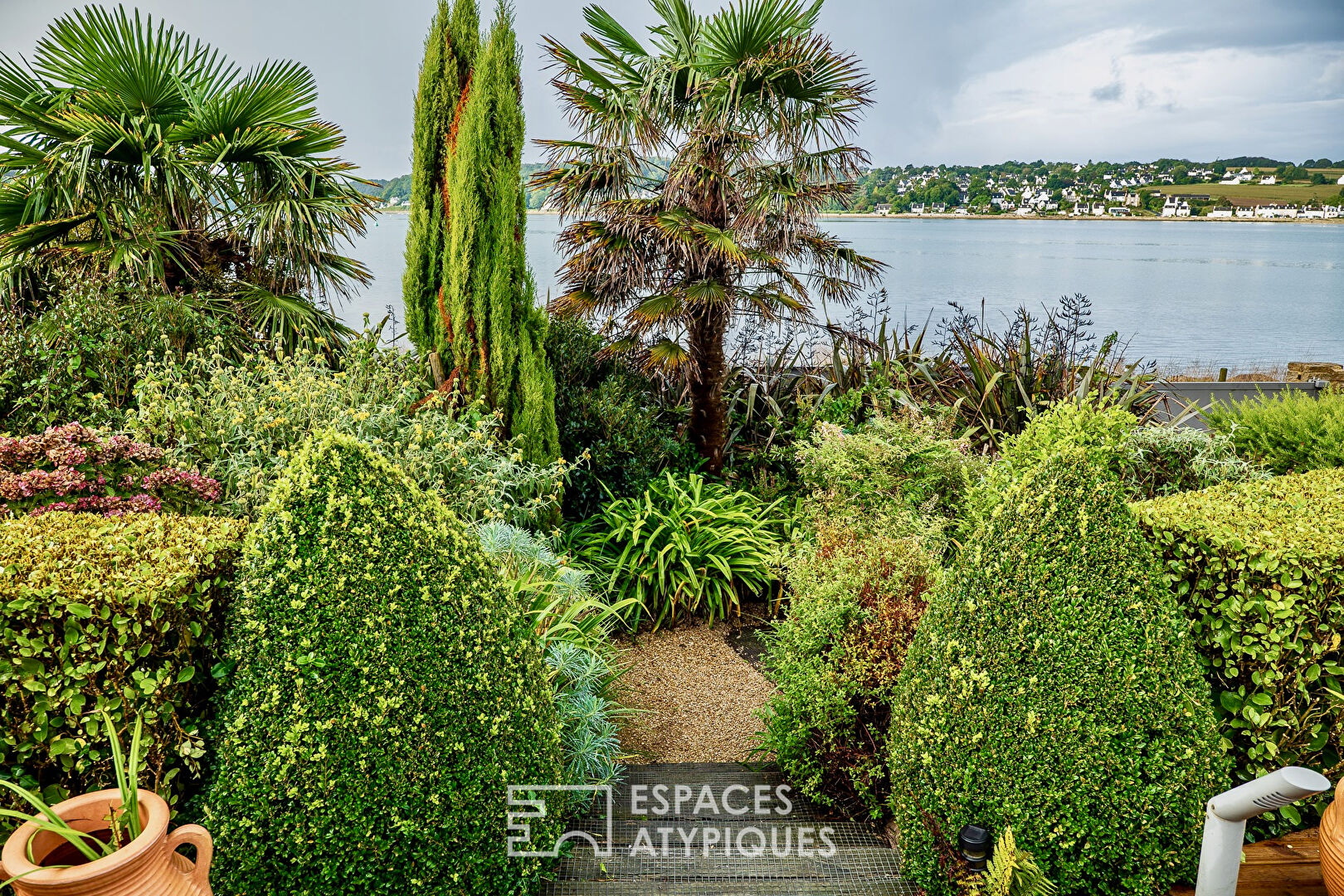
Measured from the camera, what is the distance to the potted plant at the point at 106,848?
1848 millimetres

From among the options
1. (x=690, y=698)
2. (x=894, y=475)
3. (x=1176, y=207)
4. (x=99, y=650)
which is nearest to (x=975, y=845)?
(x=690, y=698)

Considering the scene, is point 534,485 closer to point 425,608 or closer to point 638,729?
point 638,729

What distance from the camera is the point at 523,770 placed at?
2.54m

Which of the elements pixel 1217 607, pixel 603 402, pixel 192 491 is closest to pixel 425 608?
pixel 192 491

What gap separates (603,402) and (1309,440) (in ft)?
15.5

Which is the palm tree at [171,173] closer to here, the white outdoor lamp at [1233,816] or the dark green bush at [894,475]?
the dark green bush at [894,475]

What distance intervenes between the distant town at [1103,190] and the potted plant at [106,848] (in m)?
4.82

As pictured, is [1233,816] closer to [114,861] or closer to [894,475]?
[114,861]

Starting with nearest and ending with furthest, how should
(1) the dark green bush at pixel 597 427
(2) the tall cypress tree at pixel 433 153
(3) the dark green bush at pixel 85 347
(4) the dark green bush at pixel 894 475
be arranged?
1. (3) the dark green bush at pixel 85 347
2. (4) the dark green bush at pixel 894 475
3. (2) the tall cypress tree at pixel 433 153
4. (1) the dark green bush at pixel 597 427

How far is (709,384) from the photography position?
6.54m

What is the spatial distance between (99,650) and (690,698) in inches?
115

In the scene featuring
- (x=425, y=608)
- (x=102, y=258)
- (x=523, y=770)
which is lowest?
(x=523, y=770)

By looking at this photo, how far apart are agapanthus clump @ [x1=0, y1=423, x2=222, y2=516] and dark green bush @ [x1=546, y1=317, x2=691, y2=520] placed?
9.15 ft

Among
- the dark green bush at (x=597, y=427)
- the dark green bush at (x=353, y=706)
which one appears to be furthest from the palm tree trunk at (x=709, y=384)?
the dark green bush at (x=353, y=706)
